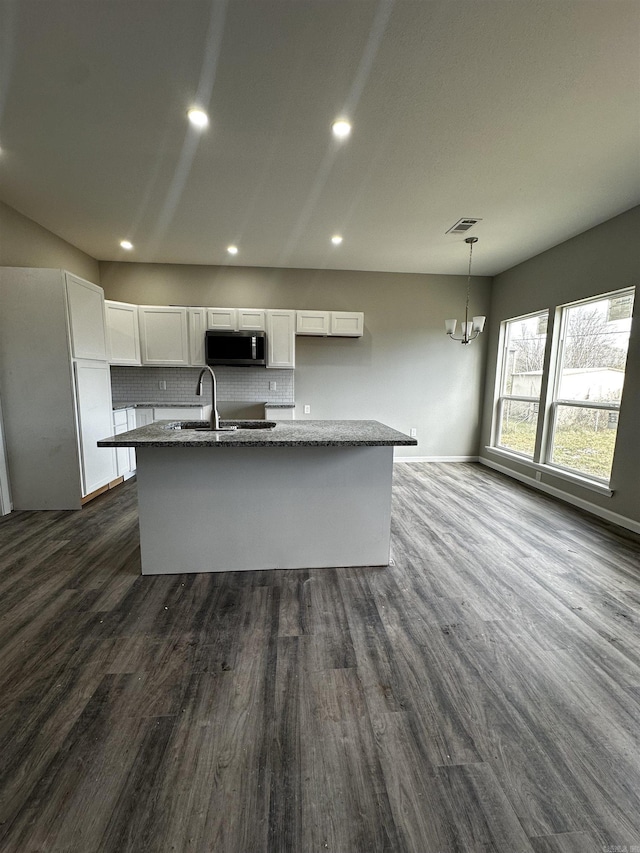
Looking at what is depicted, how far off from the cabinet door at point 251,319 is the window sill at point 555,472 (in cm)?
388

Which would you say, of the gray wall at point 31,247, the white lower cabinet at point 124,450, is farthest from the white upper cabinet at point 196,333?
the gray wall at point 31,247

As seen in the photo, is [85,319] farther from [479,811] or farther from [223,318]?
[479,811]

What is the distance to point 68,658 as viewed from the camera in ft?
5.33

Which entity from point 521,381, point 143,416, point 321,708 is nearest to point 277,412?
point 143,416

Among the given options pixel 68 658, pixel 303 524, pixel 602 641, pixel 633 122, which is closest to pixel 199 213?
pixel 303 524

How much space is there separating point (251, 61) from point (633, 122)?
89.7 inches

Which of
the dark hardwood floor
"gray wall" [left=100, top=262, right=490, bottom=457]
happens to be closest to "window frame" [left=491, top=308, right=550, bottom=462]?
"gray wall" [left=100, top=262, right=490, bottom=457]

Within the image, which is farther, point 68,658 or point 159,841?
point 68,658

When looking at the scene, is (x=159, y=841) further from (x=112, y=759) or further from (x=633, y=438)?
(x=633, y=438)

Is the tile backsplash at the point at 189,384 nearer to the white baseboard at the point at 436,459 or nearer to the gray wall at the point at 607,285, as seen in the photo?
the white baseboard at the point at 436,459

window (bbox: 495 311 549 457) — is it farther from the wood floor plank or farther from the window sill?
the wood floor plank

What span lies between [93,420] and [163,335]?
161 centimetres

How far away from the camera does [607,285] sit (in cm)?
344

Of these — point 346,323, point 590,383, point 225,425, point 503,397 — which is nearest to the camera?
point 225,425
